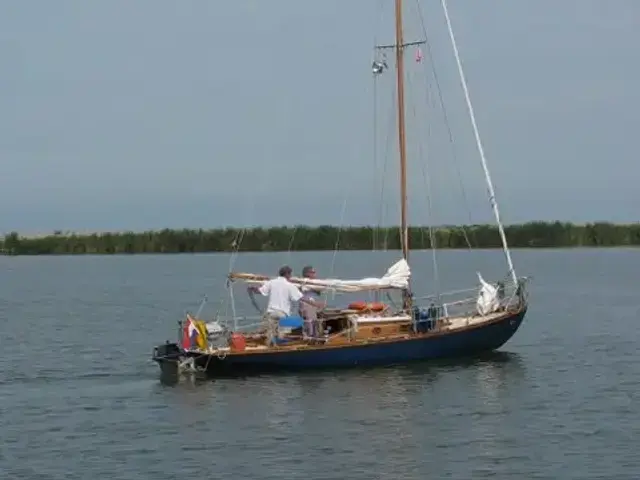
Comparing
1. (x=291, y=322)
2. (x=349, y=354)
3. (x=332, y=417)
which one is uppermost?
(x=291, y=322)

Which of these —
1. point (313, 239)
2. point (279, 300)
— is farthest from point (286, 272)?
point (313, 239)

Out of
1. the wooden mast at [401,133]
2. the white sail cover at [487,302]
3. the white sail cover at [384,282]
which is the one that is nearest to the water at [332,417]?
the white sail cover at [487,302]

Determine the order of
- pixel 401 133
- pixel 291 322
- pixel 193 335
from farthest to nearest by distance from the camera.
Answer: pixel 401 133 → pixel 291 322 → pixel 193 335

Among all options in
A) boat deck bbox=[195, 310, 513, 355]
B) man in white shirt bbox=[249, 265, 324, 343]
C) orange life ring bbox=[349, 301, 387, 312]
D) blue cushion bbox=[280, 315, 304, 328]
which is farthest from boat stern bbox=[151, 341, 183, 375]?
orange life ring bbox=[349, 301, 387, 312]

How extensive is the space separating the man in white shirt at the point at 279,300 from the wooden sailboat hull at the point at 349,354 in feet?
2.55

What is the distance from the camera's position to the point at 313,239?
101 meters

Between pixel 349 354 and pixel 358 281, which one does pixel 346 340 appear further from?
pixel 358 281

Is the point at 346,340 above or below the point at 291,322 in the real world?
below

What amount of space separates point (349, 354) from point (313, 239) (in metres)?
A: 68.0

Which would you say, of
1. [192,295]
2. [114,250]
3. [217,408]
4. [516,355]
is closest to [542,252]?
[114,250]

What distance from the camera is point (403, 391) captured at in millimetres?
30656

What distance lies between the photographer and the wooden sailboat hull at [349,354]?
31969 millimetres

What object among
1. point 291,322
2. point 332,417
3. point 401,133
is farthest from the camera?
point 401,133

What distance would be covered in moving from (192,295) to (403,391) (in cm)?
4590
